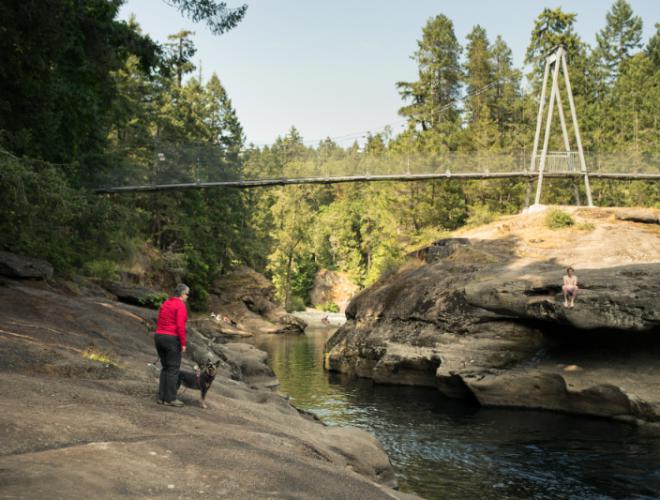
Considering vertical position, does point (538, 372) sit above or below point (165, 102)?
below

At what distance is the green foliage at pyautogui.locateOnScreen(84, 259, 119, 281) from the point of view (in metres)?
30.7

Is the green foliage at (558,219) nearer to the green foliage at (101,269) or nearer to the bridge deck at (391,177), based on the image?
the bridge deck at (391,177)

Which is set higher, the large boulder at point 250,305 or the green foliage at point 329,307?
the large boulder at point 250,305

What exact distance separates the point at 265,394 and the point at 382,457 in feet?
12.8

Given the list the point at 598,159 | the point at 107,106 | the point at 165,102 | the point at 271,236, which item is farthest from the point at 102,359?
the point at 271,236

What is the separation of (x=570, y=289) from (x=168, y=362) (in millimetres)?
14651

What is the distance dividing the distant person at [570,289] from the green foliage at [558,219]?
10604mm

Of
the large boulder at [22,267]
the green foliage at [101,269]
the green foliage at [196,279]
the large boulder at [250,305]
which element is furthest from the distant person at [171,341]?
the green foliage at [196,279]

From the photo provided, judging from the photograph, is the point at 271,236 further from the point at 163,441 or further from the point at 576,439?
the point at 163,441

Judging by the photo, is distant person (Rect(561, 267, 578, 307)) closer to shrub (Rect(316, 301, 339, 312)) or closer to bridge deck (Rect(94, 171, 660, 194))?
bridge deck (Rect(94, 171, 660, 194))

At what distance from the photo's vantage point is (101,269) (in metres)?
31.6

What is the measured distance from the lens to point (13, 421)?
6477mm

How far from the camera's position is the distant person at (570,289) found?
19.6 meters

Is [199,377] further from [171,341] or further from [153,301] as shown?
[153,301]
